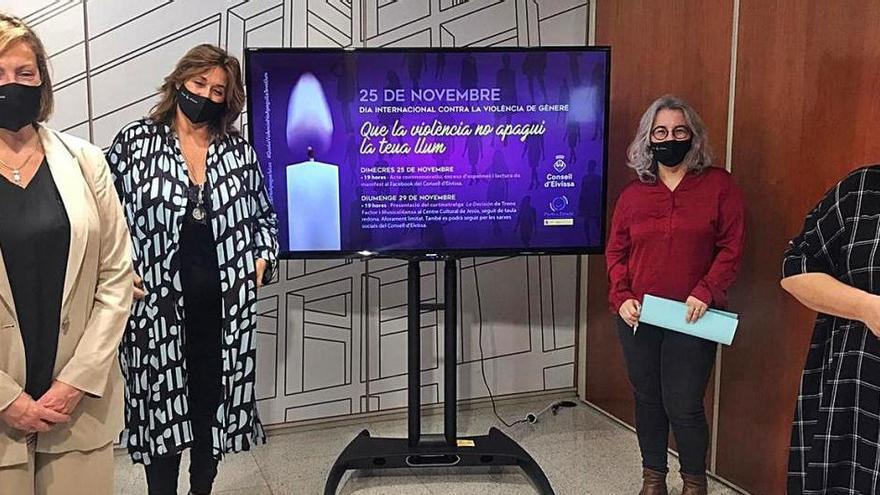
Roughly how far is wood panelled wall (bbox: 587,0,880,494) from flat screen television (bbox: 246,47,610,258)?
48cm

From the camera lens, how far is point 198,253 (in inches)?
99.4

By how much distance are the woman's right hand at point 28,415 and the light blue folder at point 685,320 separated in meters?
1.77

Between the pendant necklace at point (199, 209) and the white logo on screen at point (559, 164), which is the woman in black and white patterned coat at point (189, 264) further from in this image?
the white logo on screen at point (559, 164)

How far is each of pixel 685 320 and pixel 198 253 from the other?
155 cm

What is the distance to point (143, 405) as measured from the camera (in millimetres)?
2535

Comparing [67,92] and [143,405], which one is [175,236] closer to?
[143,405]

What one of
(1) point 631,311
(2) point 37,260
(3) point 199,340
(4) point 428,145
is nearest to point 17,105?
(2) point 37,260

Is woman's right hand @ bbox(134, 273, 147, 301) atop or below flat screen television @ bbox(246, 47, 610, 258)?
below

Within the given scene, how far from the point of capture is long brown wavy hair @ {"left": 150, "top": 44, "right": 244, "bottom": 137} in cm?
252

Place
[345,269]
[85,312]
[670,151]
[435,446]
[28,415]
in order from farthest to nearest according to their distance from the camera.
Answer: [345,269]
[435,446]
[670,151]
[85,312]
[28,415]

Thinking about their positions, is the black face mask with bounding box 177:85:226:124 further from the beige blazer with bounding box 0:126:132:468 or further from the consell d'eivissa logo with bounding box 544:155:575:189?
the consell d'eivissa logo with bounding box 544:155:575:189

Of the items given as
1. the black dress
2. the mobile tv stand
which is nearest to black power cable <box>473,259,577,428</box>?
the mobile tv stand

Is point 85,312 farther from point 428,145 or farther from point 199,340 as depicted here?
point 428,145

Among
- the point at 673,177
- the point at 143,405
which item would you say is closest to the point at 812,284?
the point at 673,177
